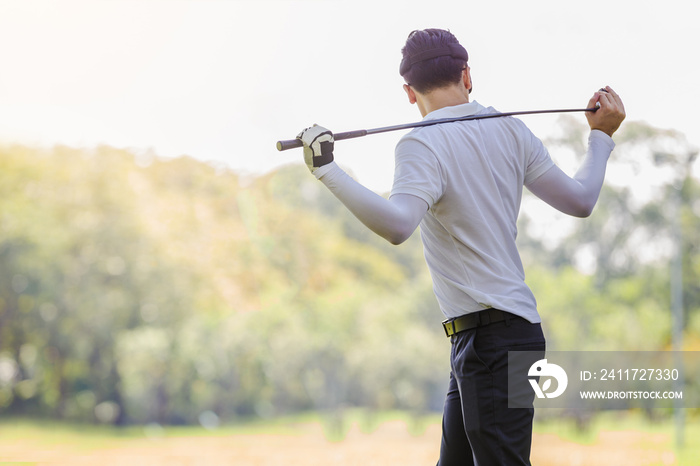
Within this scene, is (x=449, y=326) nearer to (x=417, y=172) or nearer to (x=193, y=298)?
(x=417, y=172)

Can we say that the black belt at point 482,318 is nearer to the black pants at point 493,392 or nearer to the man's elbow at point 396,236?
the black pants at point 493,392

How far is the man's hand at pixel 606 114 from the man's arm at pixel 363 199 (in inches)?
18.2

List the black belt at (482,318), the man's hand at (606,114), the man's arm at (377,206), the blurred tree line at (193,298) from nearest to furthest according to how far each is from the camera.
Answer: the man's arm at (377,206), the black belt at (482,318), the man's hand at (606,114), the blurred tree line at (193,298)

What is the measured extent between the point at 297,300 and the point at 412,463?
331cm

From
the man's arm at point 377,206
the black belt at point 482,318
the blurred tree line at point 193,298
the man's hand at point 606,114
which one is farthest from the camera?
the blurred tree line at point 193,298

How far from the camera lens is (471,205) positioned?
3.52 feet

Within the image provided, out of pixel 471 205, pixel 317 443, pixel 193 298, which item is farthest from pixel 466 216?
pixel 193 298

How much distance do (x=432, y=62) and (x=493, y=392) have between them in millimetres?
499

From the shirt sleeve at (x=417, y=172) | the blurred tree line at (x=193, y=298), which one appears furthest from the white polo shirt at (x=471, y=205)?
the blurred tree line at (x=193, y=298)

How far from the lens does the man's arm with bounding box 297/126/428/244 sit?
38.0 inches

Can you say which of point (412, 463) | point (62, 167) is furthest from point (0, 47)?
point (412, 463)

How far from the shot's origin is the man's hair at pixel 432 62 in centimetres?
114

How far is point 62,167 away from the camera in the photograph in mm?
10523

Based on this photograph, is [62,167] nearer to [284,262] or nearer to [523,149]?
[284,262]
